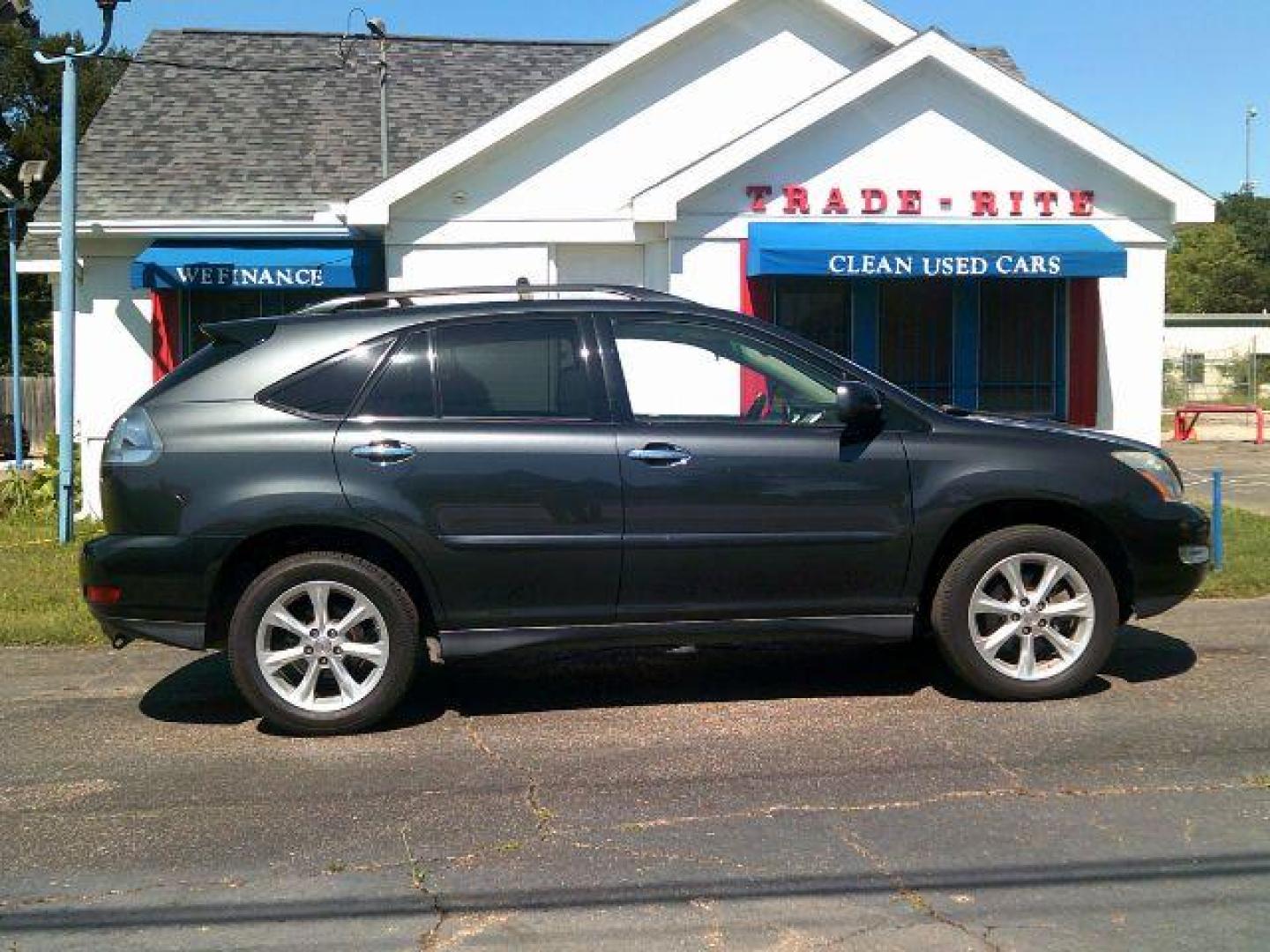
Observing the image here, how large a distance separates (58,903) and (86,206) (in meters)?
10.7

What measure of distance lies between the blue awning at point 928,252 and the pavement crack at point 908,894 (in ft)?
26.2

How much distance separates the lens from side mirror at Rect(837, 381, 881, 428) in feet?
19.2

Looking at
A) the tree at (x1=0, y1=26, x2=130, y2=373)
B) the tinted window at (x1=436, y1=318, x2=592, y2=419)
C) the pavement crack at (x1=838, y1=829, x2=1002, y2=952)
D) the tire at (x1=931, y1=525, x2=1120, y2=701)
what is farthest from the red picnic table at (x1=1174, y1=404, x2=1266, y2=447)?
the tree at (x1=0, y1=26, x2=130, y2=373)

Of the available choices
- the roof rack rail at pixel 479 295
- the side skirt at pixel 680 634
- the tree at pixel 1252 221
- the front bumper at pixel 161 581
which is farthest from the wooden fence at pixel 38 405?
→ the tree at pixel 1252 221

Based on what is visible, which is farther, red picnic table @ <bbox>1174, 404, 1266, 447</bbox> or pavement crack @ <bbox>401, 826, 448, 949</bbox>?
red picnic table @ <bbox>1174, 404, 1266, 447</bbox>

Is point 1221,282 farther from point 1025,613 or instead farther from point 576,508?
point 576,508

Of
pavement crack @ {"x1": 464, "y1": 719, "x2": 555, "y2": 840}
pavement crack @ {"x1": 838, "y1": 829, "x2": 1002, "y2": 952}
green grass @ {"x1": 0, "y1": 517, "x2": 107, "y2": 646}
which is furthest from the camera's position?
green grass @ {"x1": 0, "y1": 517, "x2": 107, "y2": 646}

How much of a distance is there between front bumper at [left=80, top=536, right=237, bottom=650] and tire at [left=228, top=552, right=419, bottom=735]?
0.18 metres

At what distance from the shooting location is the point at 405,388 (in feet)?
19.5

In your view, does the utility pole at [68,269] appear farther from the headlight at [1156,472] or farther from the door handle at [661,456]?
the headlight at [1156,472]

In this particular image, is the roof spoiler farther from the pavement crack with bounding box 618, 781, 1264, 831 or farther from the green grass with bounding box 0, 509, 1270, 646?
the pavement crack with bounding box 618, 781, 1264, 831

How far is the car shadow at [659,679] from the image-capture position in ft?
21.1

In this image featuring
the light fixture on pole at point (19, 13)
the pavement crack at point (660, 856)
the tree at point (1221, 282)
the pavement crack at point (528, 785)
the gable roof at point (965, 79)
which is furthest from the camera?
the tree at point (1221, 282)

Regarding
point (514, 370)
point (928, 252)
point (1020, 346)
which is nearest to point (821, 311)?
point (928, 252)
